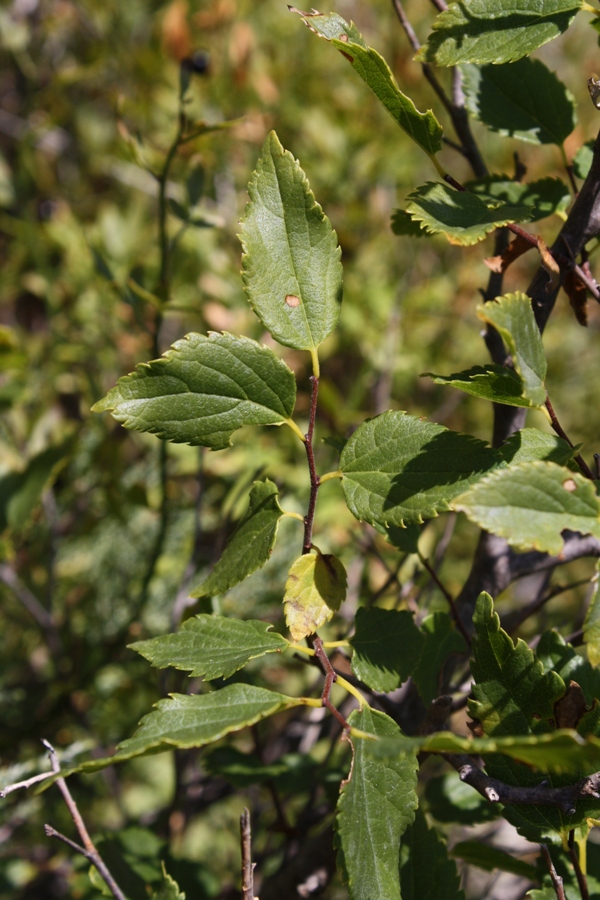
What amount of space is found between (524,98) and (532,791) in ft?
2.06

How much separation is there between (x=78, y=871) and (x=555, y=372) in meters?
1.85

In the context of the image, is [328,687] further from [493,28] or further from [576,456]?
[493,28]

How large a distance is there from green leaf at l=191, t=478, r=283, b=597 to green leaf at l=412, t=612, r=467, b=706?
0.64ft

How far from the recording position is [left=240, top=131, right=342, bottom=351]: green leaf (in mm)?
560

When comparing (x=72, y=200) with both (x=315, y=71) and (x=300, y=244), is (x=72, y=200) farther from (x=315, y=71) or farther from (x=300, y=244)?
(x=300, y=244)

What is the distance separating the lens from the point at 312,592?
58 centimetres

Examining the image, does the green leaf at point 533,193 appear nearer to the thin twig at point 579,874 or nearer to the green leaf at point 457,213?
the green leaf at point 457,213

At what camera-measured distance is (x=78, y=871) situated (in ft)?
3.01

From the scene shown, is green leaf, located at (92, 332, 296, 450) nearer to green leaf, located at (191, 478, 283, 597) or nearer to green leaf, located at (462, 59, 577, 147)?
green leaf, located at (191, 478, 283, 597)

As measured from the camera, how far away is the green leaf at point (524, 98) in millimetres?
715

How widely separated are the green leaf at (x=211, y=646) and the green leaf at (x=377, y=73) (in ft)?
1.31

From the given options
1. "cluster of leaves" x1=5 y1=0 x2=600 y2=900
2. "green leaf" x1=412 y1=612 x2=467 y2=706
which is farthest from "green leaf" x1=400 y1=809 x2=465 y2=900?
"green leaf" x1=412 y1=612 x2=467 y2=706

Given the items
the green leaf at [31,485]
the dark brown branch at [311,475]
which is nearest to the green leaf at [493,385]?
the dark brown branch at [311,475]

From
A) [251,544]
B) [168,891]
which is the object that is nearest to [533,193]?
[251,544]
